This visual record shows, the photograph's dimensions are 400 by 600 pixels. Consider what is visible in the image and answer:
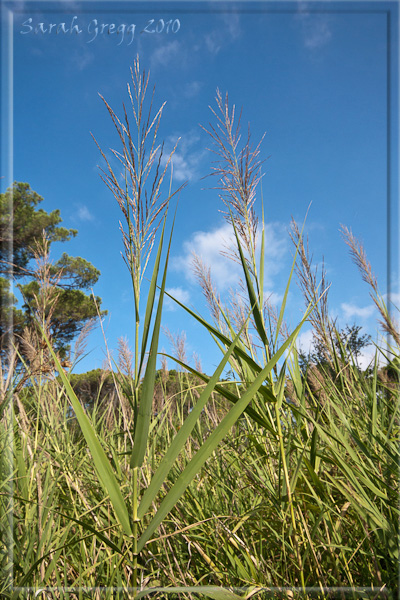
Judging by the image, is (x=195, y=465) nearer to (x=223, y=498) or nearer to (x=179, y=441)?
(x=179, y=441)

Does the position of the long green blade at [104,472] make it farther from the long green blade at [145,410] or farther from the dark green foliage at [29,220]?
the dark green foliage at [29,220]

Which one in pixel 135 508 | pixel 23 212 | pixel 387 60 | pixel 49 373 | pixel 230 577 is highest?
pixel 23 212

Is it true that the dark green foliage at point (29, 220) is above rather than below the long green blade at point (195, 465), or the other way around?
above

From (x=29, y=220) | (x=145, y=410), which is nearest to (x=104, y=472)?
(x=145, y=410)

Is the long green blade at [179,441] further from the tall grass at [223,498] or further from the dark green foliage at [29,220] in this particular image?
the dark green foliage at [29,220]

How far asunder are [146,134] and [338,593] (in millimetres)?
1242

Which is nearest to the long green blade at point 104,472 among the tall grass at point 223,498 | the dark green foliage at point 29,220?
the tall grass at point 223,498

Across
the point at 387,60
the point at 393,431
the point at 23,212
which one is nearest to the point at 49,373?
the point at 393,431

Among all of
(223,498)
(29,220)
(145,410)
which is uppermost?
(29,220)

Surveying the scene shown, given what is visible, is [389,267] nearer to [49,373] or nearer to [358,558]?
[358,558]

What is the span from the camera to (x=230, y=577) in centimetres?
116

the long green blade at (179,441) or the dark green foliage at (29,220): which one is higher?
the dark green foliage at (29,220)

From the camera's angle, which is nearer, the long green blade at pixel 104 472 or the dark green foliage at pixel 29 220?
the long green blade at pixel 104 472

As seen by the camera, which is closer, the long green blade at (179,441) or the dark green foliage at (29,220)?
the long green blade at (179,441)
